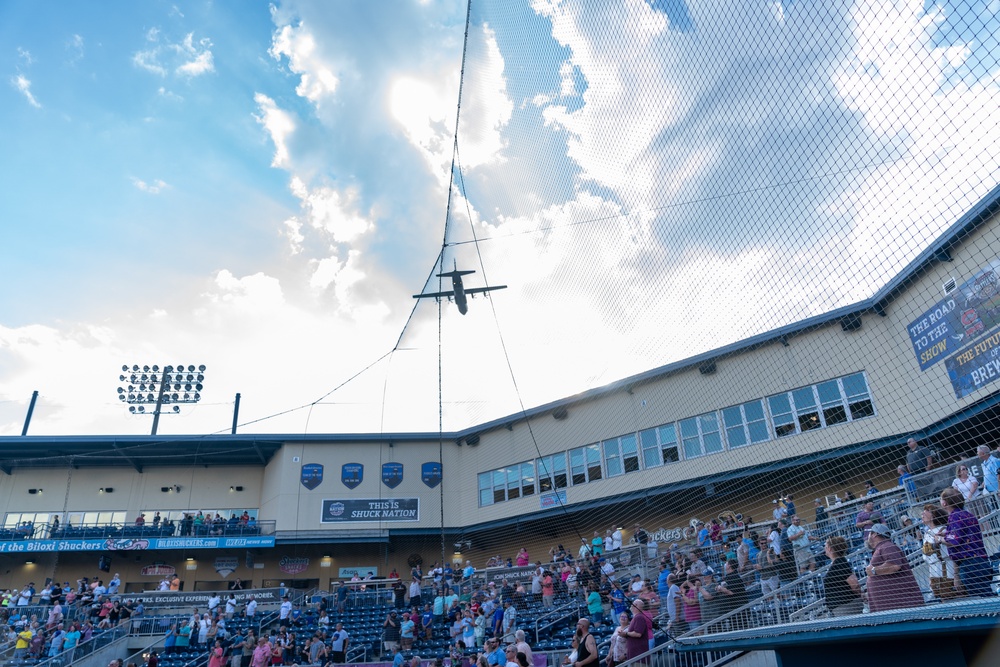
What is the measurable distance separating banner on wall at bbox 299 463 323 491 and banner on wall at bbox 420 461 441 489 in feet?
13.0

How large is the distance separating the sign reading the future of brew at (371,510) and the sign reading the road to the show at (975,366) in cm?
1988

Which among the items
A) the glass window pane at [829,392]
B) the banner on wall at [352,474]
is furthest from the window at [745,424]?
the banner on wall at [352,474]

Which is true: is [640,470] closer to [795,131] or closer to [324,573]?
[324,573]

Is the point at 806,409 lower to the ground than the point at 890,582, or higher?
higher

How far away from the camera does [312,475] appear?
3050cm

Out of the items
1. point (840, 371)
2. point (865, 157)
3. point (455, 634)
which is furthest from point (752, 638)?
point (840, 371)

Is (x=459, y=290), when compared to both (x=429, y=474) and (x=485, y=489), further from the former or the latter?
(x=429, y=474)

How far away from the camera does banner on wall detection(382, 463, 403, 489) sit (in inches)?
1204

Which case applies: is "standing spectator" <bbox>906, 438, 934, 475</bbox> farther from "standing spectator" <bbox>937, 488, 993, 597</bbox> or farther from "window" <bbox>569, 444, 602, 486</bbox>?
"window" <bbox>569, 444, 602, 486</bbox>

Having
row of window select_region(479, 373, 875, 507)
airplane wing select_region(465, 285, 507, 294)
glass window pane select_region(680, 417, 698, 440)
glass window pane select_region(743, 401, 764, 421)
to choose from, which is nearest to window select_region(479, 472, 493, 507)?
row of window select_region(479, 373, 875, 507)

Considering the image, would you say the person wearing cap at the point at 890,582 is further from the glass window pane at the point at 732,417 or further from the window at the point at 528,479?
the window at the point at 528,479

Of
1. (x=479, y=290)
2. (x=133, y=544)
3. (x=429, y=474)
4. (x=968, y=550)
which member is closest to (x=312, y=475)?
(x=429, y=474)

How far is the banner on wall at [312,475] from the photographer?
3030 centimetres

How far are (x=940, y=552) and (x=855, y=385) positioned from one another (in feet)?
39.7
